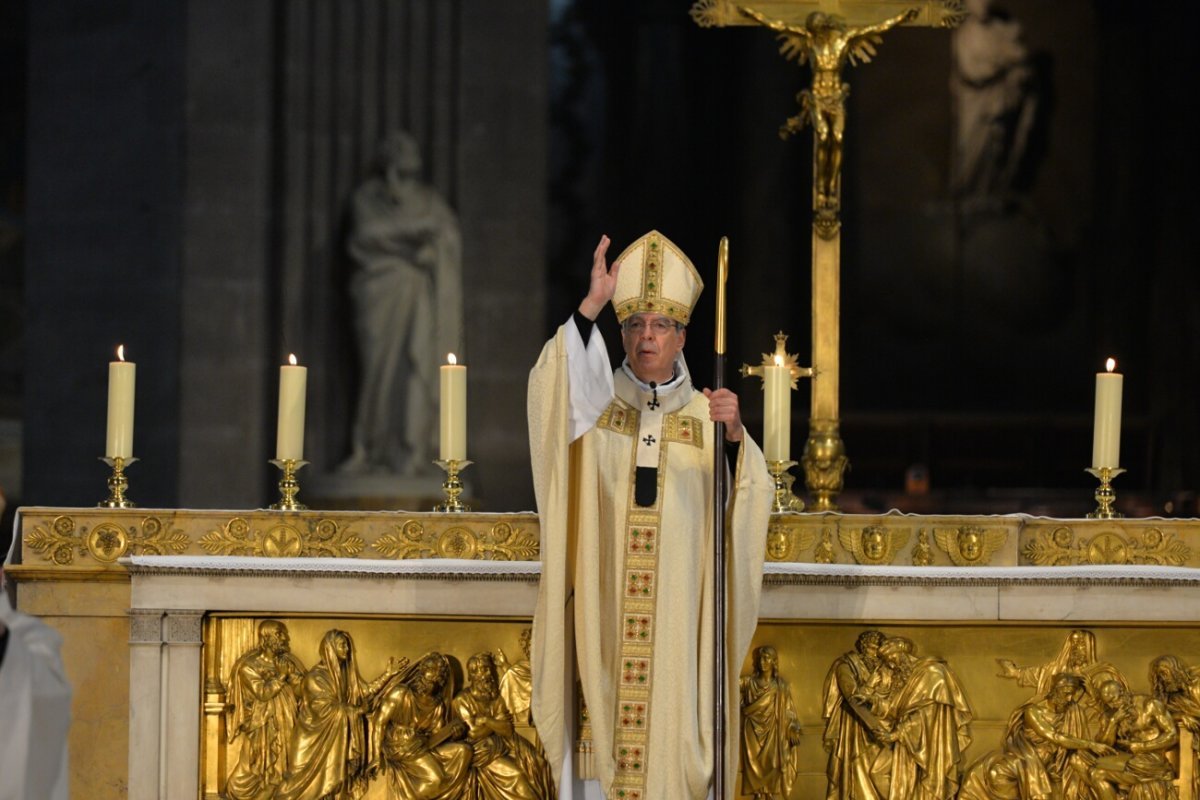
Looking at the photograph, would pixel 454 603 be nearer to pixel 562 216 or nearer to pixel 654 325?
pixel 654 325

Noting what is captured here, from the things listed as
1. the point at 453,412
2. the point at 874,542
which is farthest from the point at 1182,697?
the point at 453,412

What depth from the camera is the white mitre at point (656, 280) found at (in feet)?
17.8

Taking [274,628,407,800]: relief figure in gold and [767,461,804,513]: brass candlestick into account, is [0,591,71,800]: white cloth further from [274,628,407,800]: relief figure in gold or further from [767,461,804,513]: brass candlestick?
[767,461,804,513]: brass candlestick

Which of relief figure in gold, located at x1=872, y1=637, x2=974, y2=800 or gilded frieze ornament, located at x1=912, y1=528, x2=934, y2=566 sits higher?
gilded frieze ornament, located at x1=912, y1=528, x2=934, y2=566

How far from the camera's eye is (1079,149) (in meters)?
9.63

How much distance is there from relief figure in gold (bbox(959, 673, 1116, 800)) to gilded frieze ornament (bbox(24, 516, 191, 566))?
242 centimetres

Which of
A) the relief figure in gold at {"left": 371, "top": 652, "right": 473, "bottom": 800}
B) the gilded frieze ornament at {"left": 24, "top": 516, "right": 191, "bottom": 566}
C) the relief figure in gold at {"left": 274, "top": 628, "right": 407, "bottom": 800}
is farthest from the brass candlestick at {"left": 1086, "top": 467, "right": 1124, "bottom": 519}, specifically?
the gilded frieze ornament at {"left": 24, "top": 516, "right": 191, "bottom": 566}

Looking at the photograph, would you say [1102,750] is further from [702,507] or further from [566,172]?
[566,172]

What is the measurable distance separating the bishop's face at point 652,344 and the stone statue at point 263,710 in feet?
4.37

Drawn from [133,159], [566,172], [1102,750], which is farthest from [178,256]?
[1102,750]

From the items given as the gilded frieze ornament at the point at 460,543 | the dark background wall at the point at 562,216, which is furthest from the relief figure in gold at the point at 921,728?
the dark background wall at the point at 562,216

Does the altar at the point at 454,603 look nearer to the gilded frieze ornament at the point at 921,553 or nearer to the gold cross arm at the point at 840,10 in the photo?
the gilded frieze ornament at the point at 921,553

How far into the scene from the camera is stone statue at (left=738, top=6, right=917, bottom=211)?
6270mm

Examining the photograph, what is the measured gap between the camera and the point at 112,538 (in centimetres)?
588
